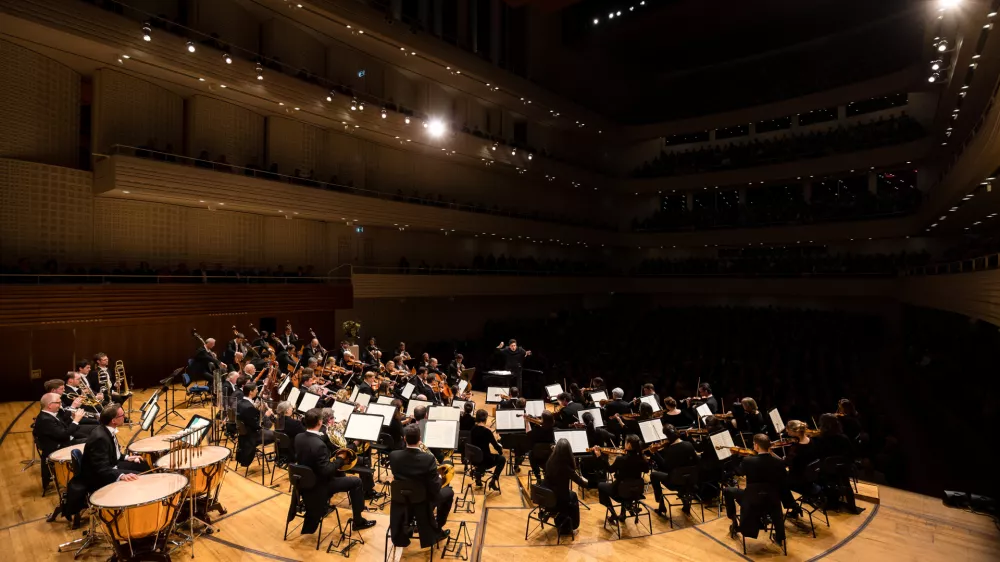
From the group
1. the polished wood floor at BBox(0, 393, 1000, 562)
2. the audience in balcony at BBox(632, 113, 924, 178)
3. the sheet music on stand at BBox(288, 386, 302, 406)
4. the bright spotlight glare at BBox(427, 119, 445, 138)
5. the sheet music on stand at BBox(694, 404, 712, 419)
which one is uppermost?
the audience in balcony at BBox(632, 113, 924, 178)

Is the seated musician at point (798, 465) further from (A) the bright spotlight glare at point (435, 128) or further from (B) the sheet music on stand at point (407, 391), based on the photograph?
(A) the bright spotlight glare at point (435, 128)

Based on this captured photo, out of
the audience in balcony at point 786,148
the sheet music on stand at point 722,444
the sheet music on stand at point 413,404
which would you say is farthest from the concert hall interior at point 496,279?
the sheet music on stand at point 413,404

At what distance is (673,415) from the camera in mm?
8312

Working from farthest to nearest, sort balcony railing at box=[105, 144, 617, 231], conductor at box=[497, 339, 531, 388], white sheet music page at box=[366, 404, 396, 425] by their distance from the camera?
balcony railing at box=[105, 144, 617, 231] → conductor at box=[497, 339, 531, 388] → white sheet music page at box=[366, 404, 396, 425]

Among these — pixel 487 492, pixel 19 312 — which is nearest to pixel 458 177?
pixel 19 312

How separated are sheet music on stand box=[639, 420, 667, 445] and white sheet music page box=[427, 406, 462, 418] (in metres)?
2.67

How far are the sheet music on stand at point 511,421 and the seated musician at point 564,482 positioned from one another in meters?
1.65

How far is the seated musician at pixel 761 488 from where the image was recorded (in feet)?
20.4

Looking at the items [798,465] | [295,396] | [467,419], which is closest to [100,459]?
[295,396]

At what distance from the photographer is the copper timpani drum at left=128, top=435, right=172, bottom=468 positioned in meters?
6.30

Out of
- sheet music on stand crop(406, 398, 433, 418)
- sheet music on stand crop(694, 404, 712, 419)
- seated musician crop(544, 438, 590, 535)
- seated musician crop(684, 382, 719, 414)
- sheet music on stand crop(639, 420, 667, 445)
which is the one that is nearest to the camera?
seated musician crop(544, 438, 590, 535)

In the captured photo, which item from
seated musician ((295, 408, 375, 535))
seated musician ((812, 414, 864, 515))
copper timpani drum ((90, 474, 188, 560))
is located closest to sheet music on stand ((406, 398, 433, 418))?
seated musician ((295, 408, 375, 535))

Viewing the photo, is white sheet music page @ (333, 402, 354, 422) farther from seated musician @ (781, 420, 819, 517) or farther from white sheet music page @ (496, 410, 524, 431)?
seated musician @ (781, 420, 819, 517)

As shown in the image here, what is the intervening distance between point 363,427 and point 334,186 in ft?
43.7
